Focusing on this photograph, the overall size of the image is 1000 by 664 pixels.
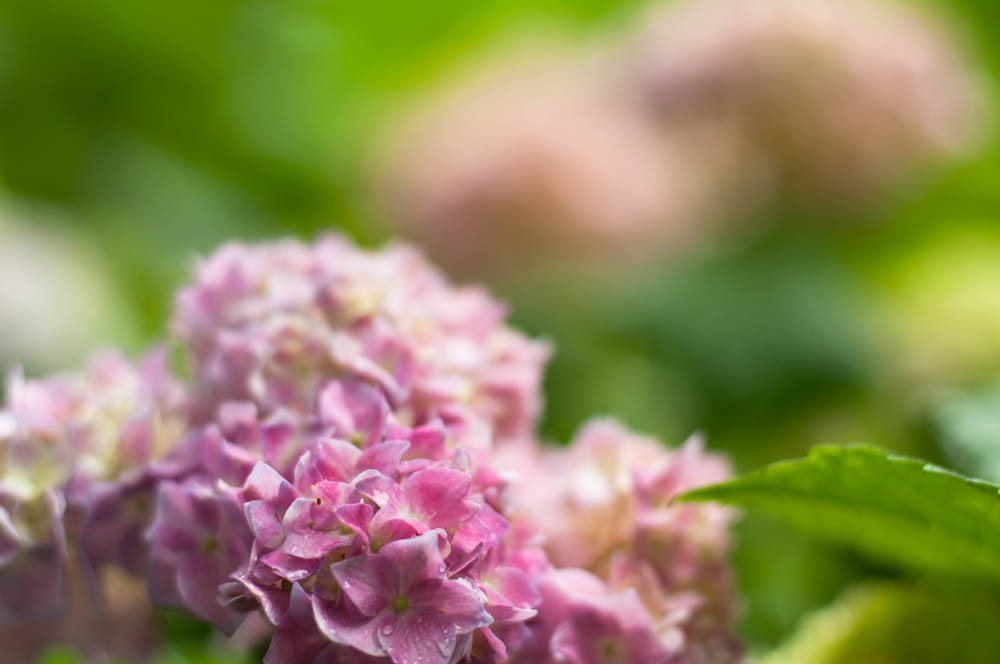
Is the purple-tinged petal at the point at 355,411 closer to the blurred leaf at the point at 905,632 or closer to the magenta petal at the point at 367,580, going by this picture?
the magenta petal at the point at 367,580

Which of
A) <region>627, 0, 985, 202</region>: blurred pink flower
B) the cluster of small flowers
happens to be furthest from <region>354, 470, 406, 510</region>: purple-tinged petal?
<region>627, 0, 985, 202</region>: blurred pink flower

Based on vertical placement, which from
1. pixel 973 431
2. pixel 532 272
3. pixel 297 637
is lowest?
pixel 297 637

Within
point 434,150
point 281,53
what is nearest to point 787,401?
point 434,150

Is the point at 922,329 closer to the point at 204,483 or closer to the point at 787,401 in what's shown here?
the point at 787,401

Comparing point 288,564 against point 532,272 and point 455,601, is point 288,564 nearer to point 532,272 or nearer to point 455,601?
point 455,601

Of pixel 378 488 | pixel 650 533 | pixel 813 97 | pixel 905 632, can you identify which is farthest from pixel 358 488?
pixel 813 97

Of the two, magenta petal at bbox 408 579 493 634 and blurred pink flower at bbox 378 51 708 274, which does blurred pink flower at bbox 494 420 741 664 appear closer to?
magenta petal at bbox 408 579 493 634
